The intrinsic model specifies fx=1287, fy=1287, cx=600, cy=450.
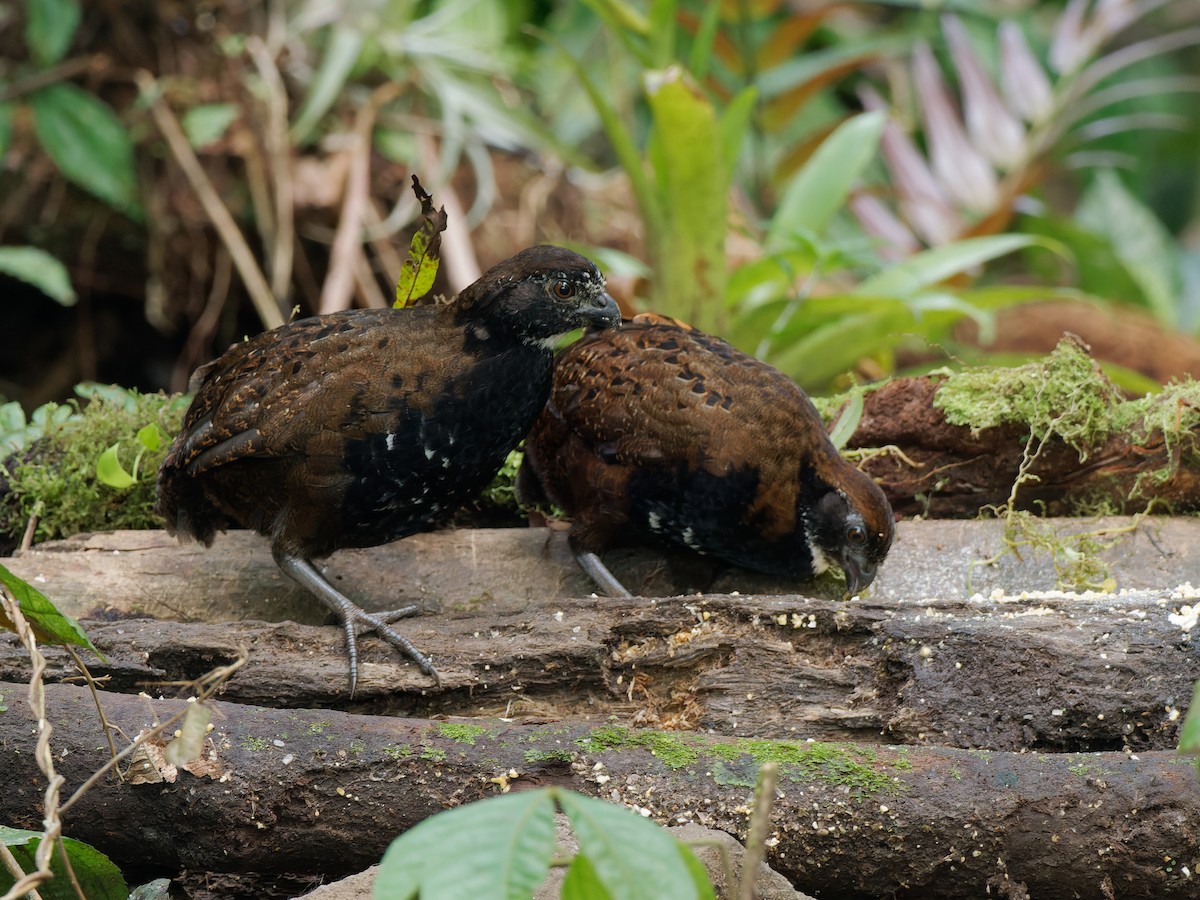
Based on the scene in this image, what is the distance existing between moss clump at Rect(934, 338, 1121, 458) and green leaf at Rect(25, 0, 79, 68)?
16.9 ft

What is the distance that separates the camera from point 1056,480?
4.27 metres

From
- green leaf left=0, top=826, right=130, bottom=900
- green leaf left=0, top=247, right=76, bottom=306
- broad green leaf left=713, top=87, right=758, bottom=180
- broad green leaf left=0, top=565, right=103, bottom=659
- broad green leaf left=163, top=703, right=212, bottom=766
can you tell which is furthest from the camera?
green leaf left=0, top=247, right=76, bottom=306

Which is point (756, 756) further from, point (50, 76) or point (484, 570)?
point (50, 76)

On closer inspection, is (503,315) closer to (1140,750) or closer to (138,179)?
(1140,750)

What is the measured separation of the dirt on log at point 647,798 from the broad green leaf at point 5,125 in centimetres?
491

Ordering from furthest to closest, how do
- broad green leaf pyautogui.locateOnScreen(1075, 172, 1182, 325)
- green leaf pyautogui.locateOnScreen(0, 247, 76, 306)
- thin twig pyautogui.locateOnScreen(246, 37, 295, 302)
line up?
broad green leaf pyautogui.locateOnScreen(1075, 172, 1182, 325) < thin twig pyautogui.locateOnScreen(246, 37, 295, 302) < green leaf pyautogui.locateOnScreen(0, 247, 76, 306)

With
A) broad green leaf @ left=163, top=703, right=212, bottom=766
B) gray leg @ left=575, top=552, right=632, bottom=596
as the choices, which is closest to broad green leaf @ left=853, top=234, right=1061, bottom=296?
gray leg @ left=575, top=552, right=632, bottom=596

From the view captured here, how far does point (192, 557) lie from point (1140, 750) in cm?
276

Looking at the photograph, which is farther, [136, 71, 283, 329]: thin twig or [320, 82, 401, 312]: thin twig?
[136, 71, 283, 329]: thin twig

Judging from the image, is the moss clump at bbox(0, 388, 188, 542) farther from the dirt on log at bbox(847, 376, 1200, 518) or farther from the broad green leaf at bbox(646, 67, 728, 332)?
the dirt on log at bbox(847, 376, 1200, 518)

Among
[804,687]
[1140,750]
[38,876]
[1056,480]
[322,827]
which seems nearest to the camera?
[38,876]

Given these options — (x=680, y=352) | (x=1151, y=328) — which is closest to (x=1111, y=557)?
(x=680, y=352)

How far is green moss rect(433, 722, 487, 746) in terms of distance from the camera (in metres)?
2.84

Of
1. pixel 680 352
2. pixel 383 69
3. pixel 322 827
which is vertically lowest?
pixel 322 827
